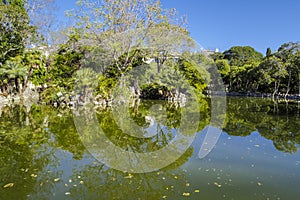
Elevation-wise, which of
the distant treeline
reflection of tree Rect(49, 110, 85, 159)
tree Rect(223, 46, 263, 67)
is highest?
tree Rect(223, 46, 263, 67)

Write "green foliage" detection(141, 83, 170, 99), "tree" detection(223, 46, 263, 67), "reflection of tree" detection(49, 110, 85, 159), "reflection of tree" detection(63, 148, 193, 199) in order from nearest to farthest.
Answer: "reflection of tree" detection(63, 148, 193, 199) < "reflection of tree" detection(49, 110, 85, 159) < "green foliage" detection(141, 83, 170, 99) < "tree" detection(223, 46, 263, 67)

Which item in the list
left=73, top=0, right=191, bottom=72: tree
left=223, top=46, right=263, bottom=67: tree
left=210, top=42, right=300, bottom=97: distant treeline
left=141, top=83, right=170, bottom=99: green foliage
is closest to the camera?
left=73, top=0, right=191, bottom=72: tree

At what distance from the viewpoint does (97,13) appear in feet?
44.1

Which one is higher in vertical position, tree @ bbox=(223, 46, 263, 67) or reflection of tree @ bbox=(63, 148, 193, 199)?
tree @ bbox=(223, 46, 263, 67)

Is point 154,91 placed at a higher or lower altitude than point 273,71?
lower

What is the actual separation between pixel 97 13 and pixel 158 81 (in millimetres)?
6433

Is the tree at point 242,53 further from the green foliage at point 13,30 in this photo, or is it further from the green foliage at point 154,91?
the green foliage at point 13,30

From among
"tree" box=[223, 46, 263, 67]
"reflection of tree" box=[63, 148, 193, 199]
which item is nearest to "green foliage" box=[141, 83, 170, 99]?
"reflection of tree" box=[63, 148, 193, 199]

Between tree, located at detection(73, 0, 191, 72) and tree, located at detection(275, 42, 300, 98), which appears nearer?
tree, located at detection(73, 0, 191, 72)

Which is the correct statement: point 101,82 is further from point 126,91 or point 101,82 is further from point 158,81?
point 158,81

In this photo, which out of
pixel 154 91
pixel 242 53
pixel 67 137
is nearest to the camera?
pixel 67 137

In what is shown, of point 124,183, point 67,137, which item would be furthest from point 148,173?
point 67,137

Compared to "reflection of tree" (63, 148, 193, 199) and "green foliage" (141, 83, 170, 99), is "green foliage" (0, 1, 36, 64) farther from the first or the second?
"reflection of tree" (63, 148, 193, 199)

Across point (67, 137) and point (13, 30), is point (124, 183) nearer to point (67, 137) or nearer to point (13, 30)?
point (67, 137)
